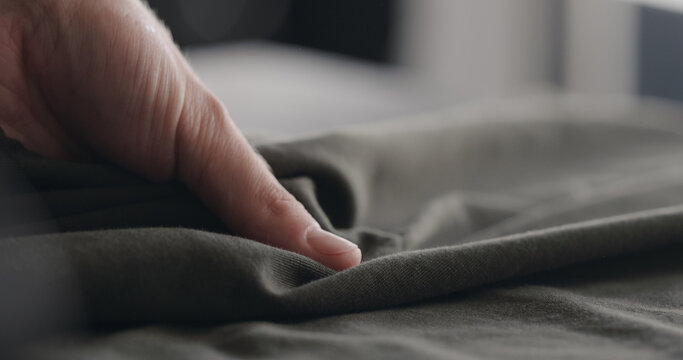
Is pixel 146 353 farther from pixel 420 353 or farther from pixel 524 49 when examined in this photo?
pixel 524 49

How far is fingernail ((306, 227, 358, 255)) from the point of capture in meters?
0.50

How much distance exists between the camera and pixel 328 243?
504 mm

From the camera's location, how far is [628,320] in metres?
0.44

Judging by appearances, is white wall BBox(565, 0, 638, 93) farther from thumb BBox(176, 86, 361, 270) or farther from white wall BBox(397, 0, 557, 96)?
thumb BBox(176, 86, 361, 270)

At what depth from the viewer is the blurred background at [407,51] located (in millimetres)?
1976

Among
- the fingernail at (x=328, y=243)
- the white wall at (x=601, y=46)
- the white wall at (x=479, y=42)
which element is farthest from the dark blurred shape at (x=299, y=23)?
the fingernail at (x=328, y=243)

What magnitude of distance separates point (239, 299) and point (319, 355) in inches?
2.9

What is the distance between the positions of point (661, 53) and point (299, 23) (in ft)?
5.74

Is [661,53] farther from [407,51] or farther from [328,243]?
[328,243]

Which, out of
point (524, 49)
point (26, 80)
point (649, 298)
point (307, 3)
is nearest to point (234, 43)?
point (307, 3)

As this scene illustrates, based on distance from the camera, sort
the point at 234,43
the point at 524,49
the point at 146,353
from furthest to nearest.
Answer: the point at 234,43
the point at 524,49
the point at 146,353

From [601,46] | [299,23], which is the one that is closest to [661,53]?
[601,46]

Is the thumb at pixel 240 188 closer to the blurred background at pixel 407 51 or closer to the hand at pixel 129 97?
the hand at pixel 129 97

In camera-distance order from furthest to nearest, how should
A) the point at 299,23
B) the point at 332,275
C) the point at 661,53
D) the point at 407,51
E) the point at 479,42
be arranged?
the point at 299,23 < the point at 407,51 < the point at 479,42 < the point at 661,53 < the point at 332,275
